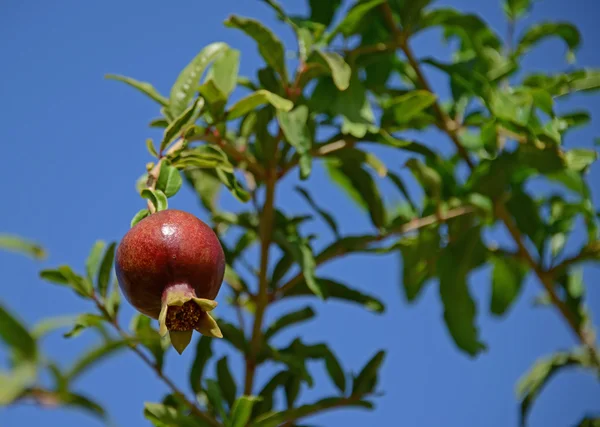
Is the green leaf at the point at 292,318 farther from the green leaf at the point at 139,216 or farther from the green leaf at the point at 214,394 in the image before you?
the green leaf at the point at 139,216

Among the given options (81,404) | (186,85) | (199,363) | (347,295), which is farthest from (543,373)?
(81,404)

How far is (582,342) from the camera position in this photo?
2.71 metres

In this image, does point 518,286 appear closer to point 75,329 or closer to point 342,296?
point 342,296

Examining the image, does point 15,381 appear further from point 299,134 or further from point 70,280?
point 299,134

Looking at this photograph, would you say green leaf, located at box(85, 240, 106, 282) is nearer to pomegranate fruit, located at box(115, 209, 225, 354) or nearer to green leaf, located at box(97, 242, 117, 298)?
green leaf, located at box(97, 242, 117, 298)

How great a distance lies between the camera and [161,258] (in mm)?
1354

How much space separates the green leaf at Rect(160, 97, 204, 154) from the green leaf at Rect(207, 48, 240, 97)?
0.47 feet

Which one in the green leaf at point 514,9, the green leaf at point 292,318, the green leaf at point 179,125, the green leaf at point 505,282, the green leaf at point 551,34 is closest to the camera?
the green leaf at point 179,125

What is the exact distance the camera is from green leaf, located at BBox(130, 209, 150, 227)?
58.4 inches

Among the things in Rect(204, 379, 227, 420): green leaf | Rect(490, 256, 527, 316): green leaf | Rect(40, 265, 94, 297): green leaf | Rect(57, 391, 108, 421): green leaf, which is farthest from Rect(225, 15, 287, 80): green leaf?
Rect(490, 256, 527, 316): green leaf

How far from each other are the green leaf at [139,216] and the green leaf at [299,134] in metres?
0.51

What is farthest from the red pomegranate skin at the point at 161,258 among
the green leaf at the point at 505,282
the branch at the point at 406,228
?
the green leaf at the point at 505,282

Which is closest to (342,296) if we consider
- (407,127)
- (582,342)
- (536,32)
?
(407,127)

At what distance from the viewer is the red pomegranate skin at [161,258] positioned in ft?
4.44
